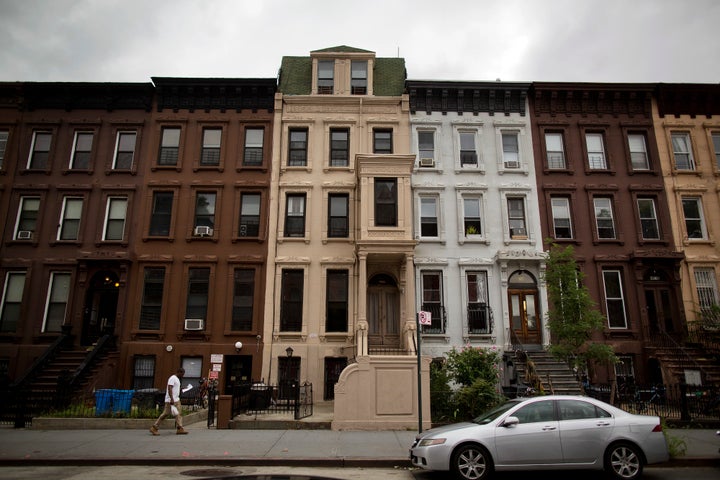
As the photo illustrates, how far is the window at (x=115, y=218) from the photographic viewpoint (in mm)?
20781

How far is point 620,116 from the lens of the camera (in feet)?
72.9

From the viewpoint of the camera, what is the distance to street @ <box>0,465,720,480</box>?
8.84 meters

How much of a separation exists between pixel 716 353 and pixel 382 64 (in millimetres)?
19064

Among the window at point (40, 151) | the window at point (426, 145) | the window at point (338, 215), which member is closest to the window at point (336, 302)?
the window at point (338, 215)

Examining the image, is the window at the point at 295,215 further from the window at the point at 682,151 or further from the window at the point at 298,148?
the window at the point at 682,151

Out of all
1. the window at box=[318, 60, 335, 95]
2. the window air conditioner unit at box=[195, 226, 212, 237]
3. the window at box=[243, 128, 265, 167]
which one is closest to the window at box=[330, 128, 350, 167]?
A: the window at box=[318, 60, 335, 95]

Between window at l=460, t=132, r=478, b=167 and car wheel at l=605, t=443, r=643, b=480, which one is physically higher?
Answer: window at l=460, t=132, r=478, b=167

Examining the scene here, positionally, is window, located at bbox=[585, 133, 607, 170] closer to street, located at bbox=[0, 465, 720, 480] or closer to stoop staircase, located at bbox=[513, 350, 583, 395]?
stoop staircase, located at bbox=[513, 350, 583, 395]

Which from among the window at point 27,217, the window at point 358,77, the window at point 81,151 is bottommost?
the window at point 27,217

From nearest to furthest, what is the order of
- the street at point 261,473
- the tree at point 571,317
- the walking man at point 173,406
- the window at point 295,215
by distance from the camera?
the street at point 261,473 < the walking man at point 173,406 < the tree at point 571,317 < the window at point 295,215

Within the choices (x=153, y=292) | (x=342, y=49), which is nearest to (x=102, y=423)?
(x=153, y=292)

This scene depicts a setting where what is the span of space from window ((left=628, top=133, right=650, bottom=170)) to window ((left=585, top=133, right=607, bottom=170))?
1.25 metres

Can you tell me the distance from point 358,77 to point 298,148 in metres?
4.58

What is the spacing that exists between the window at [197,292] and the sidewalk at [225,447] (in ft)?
22.8
